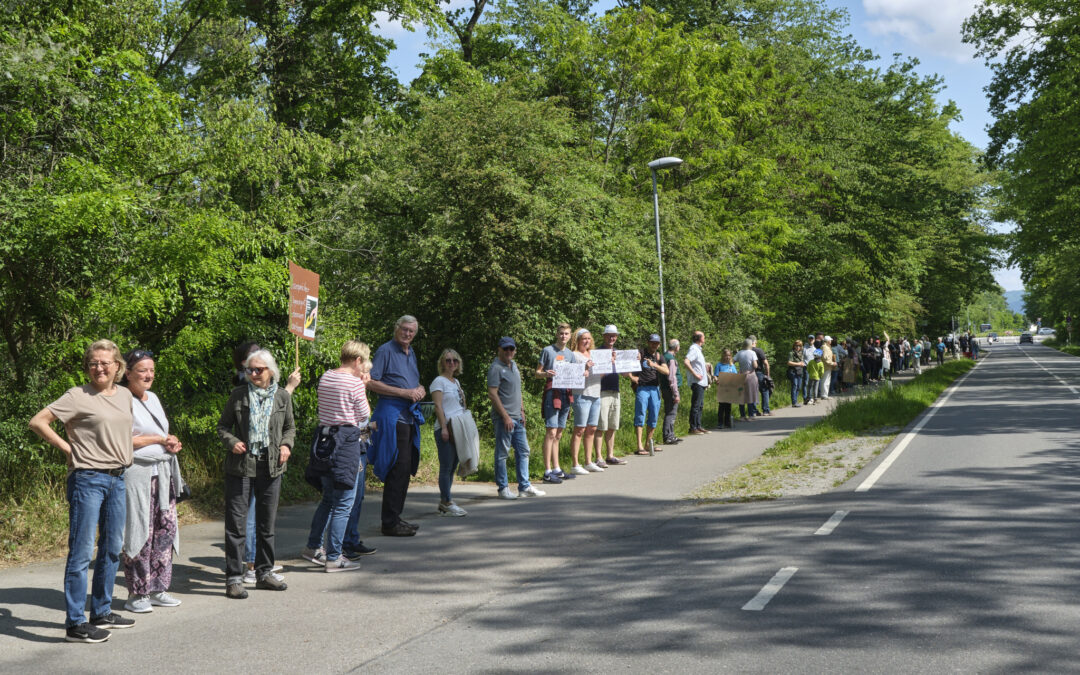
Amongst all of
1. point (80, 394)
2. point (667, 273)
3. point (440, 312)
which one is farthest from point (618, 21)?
point (80, 394)

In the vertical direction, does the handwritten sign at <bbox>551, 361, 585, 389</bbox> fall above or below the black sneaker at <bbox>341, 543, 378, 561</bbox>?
above

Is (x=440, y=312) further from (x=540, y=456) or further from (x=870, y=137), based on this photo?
(x=870, y=137)

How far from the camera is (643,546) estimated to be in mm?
8047

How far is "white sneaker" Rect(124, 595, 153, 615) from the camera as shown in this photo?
6379 mm

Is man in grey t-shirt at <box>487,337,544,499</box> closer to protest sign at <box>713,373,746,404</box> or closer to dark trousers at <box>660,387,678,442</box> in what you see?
dark trousers at <box>660,387,678,442</box>

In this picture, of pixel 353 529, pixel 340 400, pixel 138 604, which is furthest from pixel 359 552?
pixel 138 604

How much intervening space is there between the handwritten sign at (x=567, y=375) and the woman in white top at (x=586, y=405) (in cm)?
30

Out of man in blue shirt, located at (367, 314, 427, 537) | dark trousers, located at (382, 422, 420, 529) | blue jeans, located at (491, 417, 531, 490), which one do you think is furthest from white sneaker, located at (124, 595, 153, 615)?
blue jeans, located at (491, 417, 531, 490)

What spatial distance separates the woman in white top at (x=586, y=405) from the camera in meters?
12.9

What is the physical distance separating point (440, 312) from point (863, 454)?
760 cm

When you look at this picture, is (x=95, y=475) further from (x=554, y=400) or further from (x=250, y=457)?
(x=554, y=400)

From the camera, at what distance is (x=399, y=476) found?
342 inches

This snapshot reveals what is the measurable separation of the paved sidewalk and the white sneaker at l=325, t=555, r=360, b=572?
83 mm

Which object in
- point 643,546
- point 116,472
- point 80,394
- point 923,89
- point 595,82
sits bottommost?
point 643,546
